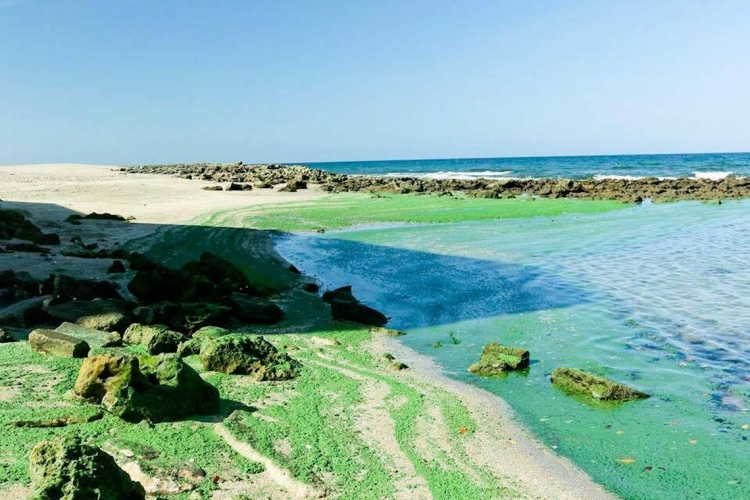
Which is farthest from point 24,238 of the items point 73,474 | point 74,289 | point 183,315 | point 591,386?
point 591,386

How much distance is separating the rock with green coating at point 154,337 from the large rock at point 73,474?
12.3 feet

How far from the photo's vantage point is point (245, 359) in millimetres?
6621

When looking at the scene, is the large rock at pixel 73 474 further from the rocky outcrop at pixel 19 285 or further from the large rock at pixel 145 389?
the rocky outcrop at pixel 19 285

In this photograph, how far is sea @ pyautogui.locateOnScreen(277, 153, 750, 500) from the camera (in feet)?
17.1

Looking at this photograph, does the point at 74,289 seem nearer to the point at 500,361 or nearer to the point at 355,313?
the point at 355,313

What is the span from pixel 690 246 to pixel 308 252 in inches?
420

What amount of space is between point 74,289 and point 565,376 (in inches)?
261

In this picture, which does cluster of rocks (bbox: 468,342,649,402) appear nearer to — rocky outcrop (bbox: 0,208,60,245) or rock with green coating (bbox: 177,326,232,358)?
rock with green coating (bbox: 177,326,232,358)

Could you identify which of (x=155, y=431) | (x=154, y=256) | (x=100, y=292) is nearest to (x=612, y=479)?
(x=155, y=431)

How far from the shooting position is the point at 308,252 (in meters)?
16.4

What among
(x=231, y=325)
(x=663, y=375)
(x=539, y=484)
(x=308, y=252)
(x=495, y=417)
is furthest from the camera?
(x=308, y=252)

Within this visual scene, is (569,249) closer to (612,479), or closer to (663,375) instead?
(663,375)

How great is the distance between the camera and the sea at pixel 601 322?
522 cm

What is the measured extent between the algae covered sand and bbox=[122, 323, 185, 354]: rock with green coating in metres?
13.3
